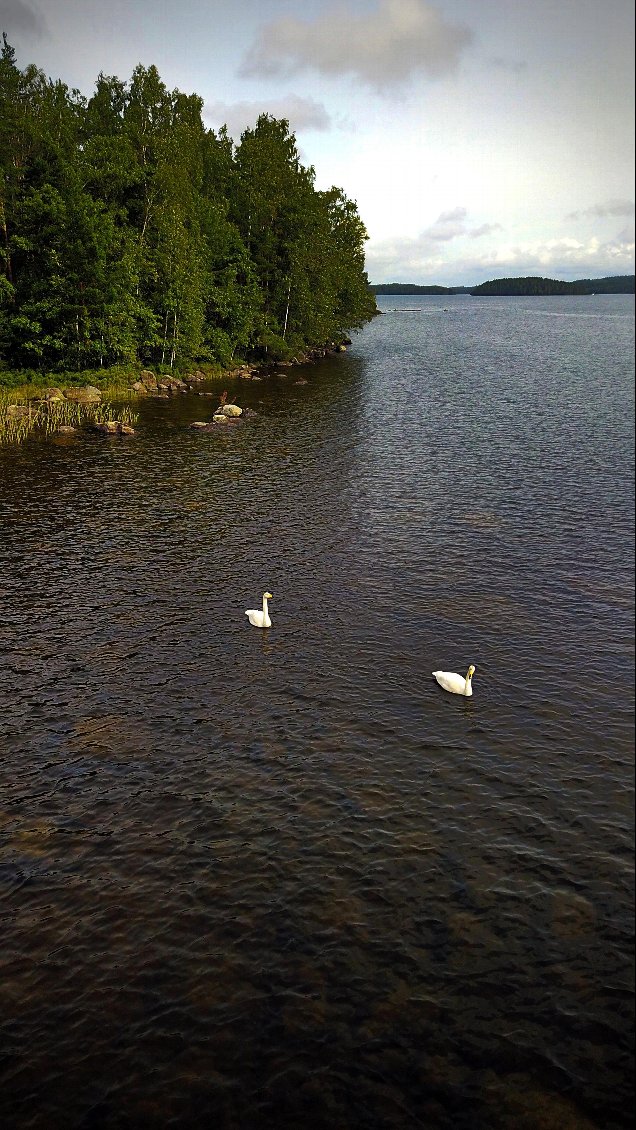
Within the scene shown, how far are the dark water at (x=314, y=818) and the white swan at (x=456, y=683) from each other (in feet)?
1.18

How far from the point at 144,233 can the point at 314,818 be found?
252 ft

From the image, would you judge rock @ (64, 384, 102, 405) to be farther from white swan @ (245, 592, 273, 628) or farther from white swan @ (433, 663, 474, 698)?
white swan @ (433, 663, 474, 698)

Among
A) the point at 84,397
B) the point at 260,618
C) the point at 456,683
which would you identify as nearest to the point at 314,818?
the point at 456,683

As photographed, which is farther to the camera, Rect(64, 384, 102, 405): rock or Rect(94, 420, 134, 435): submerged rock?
Rect(64, 384, 102, 405): rock

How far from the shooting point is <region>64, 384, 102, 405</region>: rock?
6881 cm

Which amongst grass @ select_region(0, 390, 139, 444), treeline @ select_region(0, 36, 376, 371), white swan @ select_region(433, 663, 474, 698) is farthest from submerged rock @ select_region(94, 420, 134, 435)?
white swan @ select_region(433, 663, 474, 698)

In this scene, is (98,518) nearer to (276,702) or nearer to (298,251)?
(276,702)

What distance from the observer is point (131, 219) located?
3174 inches

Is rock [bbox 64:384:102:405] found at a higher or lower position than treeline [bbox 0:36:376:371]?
lower

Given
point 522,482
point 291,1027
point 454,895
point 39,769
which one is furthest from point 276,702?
point 522,482

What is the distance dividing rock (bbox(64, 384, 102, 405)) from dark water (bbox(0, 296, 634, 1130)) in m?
28.7

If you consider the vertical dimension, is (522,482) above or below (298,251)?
below

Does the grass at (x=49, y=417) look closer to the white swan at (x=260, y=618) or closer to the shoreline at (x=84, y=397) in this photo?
the shoreline at (x=84, y=397)

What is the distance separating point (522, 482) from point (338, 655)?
2887cm
